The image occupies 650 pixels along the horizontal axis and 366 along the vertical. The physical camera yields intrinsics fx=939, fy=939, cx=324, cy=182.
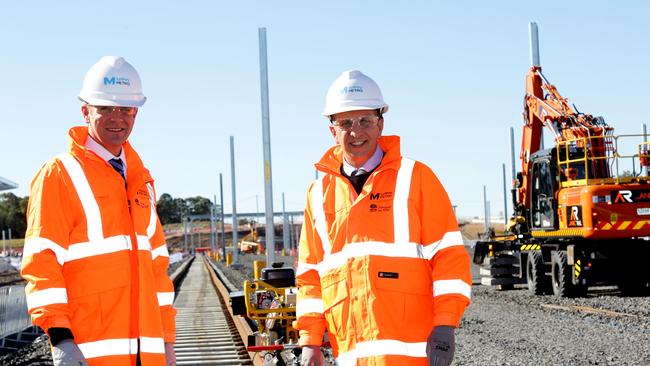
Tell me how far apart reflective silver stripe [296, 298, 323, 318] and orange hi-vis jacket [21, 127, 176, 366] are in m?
0.71

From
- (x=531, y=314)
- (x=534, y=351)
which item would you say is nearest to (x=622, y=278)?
(x=531, y=314)

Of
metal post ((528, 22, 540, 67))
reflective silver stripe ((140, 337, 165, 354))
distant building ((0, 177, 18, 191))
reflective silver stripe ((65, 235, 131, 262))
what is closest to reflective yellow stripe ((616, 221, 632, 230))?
metal post ((528, 22, 540, 67))

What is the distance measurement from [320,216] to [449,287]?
77cm

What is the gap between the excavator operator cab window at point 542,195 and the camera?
70.6ft

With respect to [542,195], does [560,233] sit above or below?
below

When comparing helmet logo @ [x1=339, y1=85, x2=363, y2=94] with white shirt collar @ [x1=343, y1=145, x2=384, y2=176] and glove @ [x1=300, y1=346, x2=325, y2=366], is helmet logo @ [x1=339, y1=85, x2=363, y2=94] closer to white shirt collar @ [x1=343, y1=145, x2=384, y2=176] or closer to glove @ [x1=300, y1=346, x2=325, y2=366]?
white shirt collar @ [x1=343, y1=145, x2=384, y2=176]

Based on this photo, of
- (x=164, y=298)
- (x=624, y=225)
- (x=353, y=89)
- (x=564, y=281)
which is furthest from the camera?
(x=564, y=281)

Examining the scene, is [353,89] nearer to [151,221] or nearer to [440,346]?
[151,221]

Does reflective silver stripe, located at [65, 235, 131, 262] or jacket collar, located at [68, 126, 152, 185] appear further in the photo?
jacket collar, located at [68, 126, 152, 185]

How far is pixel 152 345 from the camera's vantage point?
437 centimetres

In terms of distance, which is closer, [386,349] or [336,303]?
[386,349]

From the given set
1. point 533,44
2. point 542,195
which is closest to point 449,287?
point 542,195

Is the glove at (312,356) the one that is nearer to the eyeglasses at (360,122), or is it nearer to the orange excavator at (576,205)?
the eyeglasses at (360,122)

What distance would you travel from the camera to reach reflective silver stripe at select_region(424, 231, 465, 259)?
4445 mm
